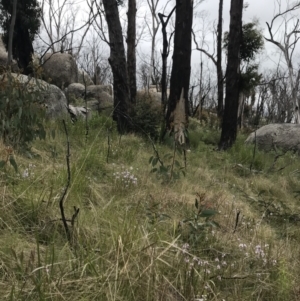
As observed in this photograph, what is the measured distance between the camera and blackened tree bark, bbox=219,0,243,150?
872cm

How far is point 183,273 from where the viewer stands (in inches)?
75.5

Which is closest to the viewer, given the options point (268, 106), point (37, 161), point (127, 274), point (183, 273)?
point (127, 274)

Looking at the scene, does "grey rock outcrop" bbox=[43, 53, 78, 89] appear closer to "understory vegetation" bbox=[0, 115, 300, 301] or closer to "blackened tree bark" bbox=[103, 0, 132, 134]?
"blackened tree bark" bbox=[103, 0, 132, 134]

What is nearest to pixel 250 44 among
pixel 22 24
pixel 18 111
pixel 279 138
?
pixel 279 138

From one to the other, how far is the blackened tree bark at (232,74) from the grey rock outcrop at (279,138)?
1669mm

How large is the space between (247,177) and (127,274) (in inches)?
165

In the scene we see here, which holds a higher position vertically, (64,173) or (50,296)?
(64,173)

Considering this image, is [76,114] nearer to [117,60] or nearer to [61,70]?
[117,60]

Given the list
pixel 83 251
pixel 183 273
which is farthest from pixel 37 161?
pixel 183 273

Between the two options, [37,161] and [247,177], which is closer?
[37,161]

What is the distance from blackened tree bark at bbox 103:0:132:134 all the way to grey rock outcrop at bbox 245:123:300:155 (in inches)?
174

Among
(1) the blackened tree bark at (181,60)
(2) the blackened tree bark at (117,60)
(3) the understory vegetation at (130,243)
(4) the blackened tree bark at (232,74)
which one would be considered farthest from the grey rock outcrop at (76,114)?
(3) the understory vegetation at (130,243)

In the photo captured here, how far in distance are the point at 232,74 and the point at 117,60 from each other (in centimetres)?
291

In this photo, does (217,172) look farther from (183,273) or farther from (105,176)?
(183,273)
